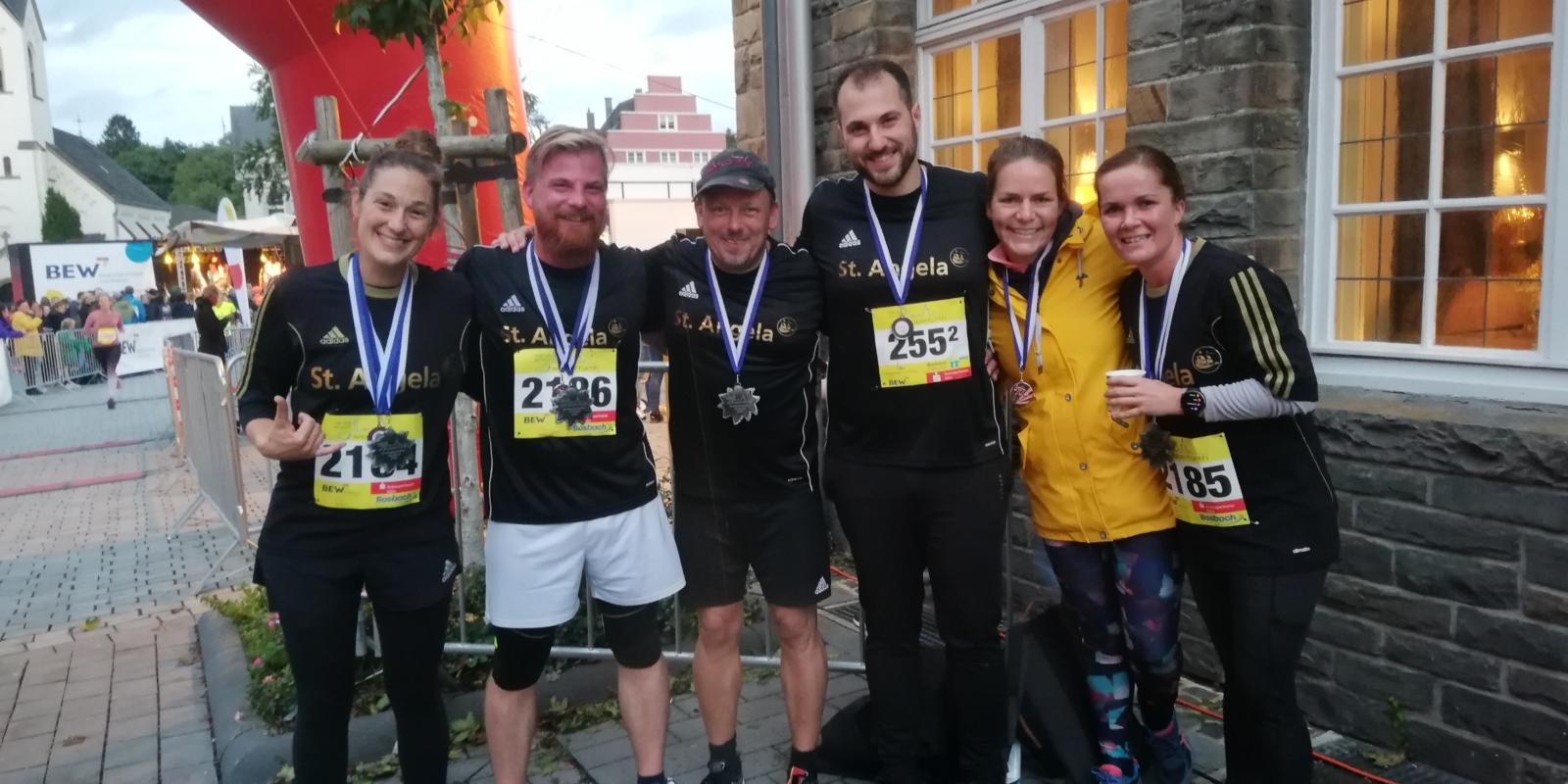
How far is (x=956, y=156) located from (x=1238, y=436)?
3094 millimetres

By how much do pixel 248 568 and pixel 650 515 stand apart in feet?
16.4

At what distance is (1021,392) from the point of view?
10.1 ft

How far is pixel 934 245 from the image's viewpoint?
3031 millimetres

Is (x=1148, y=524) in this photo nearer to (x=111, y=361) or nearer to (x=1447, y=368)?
(x=1447, y=368)

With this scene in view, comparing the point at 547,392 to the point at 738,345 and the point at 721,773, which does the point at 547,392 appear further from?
the point at 721,773

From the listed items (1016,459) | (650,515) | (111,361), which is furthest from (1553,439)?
(111,361)

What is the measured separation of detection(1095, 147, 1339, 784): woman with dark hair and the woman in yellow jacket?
15cm

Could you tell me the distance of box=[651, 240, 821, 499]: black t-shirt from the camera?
10.1 feet

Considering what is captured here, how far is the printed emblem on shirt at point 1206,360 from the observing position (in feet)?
8.79

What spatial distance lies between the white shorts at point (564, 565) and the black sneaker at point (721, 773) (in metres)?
0.63

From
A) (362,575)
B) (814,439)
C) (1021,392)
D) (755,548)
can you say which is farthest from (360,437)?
(1021,392)

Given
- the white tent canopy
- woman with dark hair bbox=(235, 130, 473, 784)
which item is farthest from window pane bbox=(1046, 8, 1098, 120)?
the white tent canopy

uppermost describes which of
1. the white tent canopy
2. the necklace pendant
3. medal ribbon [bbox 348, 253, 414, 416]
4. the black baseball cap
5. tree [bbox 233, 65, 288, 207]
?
tree [bbox 233, 65, 288, 207]

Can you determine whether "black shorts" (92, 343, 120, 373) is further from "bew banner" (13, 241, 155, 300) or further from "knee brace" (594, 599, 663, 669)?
"knee brace" (594, 599, 663, 669)
